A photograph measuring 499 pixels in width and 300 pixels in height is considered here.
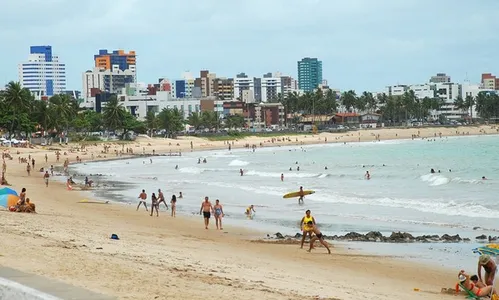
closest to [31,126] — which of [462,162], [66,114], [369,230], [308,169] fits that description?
[66,114]

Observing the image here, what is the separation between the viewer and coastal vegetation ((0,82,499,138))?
3632 inches

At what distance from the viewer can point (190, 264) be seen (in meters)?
12.5

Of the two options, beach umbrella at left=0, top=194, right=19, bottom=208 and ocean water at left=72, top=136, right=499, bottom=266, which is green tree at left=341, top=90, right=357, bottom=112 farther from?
beach umbrella at left=0, top=194, right=19, bottom=208

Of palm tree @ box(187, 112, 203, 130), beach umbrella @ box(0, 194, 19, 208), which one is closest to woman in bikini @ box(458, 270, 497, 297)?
beach umbrella @ box(0, 194, 19, 208)

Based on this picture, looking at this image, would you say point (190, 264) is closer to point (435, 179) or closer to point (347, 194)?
point (347, 194)

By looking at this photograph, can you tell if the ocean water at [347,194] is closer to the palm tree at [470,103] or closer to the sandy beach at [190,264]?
the sandy beach at [190,264]

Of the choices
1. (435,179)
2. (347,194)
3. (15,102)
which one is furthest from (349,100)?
(347,194)

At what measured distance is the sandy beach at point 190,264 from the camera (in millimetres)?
8812

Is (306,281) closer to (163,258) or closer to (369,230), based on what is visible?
(163,258)

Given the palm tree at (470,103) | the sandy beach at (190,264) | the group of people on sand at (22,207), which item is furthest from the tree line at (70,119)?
the group of people on sand at (22,207)

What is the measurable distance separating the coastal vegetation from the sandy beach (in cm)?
7025

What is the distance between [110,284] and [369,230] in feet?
51.4

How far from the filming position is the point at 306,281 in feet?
39.7

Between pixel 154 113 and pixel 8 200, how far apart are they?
12315 cm
